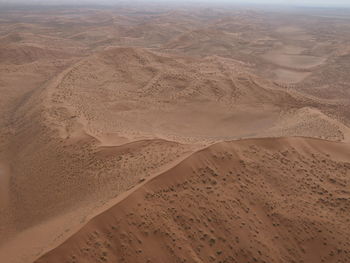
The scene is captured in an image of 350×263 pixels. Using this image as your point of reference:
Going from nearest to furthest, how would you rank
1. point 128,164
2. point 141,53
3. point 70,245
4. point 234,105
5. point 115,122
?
point 70,245 < point 128,164 < point 115,122 < point 234,105 < point 141,53

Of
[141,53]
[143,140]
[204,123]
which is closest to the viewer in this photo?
[143,140]

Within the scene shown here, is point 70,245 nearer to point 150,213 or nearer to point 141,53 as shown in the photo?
point 150,213

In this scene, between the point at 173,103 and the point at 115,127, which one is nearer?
the point at 115,127

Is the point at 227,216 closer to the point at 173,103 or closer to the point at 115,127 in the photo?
the point at 115,127

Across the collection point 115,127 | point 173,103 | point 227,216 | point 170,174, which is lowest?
point 173,103

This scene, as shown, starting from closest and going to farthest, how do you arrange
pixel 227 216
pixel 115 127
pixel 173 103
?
pixel 227 216
pixel 115 127
pixel 173 103

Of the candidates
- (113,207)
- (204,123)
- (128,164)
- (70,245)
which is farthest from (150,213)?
(204,123)

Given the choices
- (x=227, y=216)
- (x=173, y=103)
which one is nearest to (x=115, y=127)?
(x=173, y=103)

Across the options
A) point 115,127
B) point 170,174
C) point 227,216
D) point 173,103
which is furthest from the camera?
point 173,103

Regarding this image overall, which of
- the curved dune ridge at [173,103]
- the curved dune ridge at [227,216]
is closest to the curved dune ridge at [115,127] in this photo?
the curved dune ridge at [173,103]
